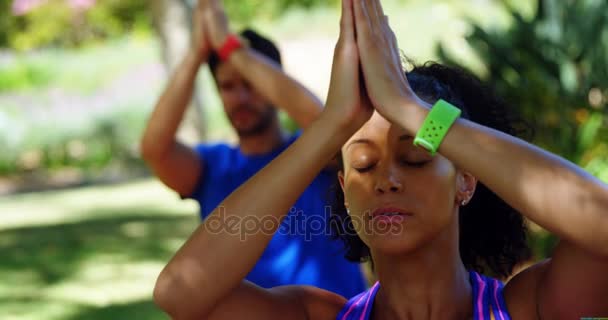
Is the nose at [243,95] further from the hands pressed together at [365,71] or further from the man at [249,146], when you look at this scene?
the hands pressed together at [365,71]

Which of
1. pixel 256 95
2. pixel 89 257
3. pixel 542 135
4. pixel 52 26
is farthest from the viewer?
pixel 52 26

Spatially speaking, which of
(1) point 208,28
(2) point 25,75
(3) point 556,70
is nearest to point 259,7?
(2) point 25,75

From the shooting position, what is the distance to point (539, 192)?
1922 millimetres

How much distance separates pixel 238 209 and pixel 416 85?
2.04 ft

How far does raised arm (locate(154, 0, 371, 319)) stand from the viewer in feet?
7.04

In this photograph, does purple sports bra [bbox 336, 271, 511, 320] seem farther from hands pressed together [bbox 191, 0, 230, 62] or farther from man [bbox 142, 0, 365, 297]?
hands pressed together [bbox 191, 0, 230, 62]

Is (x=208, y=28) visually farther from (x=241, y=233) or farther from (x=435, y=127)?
(x=435, y=127)

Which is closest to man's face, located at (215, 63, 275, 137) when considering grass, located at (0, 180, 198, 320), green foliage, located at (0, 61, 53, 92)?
grass, located at (0, 180, 198, 320)

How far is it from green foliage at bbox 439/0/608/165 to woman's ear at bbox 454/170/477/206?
11.7ft

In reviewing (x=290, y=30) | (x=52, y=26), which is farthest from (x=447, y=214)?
(x=52, y=26)

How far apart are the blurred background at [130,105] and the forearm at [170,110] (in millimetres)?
974

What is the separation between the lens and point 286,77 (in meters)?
3.95

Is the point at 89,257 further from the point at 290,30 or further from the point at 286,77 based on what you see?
the point at 290,30

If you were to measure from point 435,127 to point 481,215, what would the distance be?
69 cm
